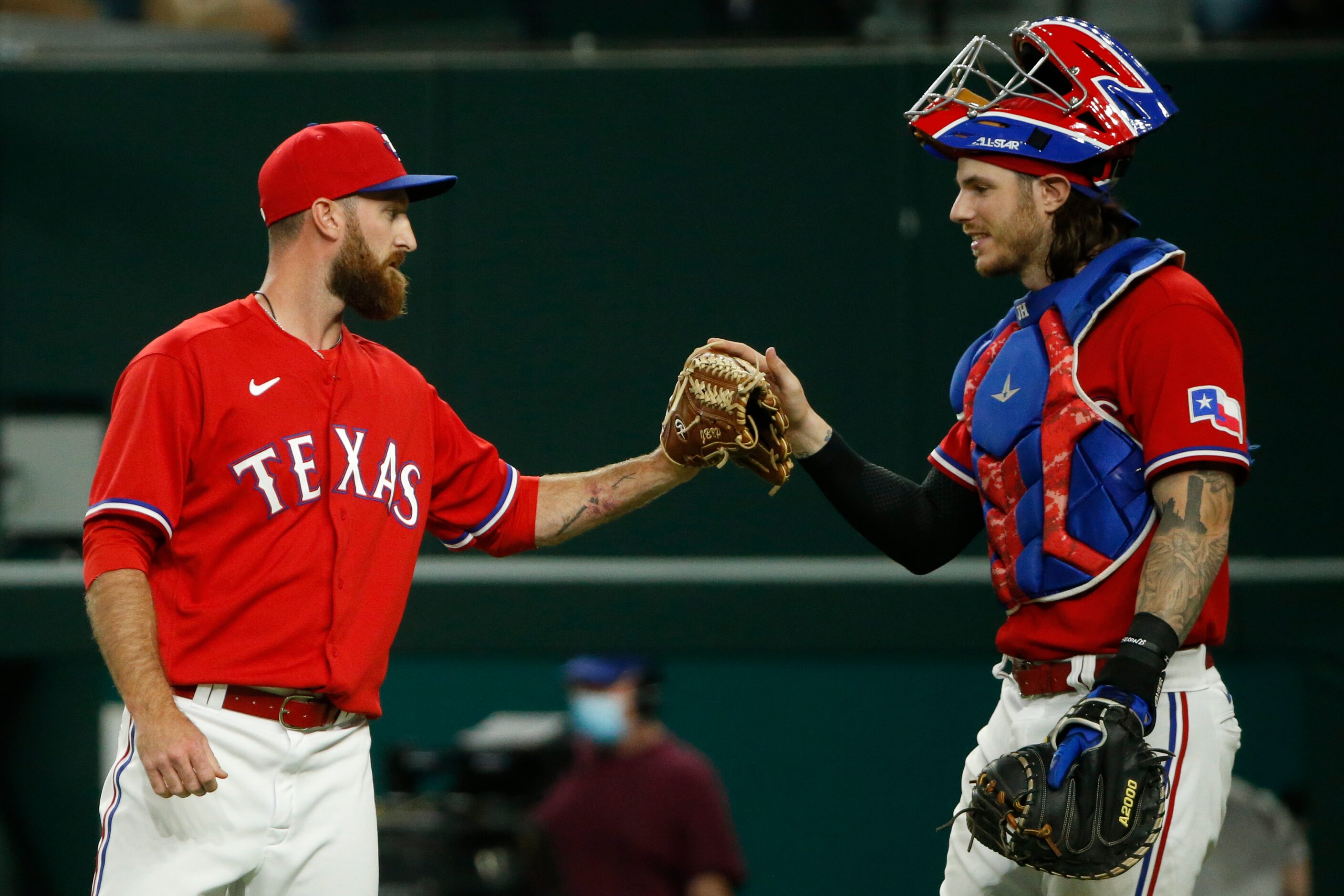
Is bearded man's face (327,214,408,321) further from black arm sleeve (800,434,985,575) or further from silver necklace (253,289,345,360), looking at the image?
black arm sleeve (800,434,985,575)

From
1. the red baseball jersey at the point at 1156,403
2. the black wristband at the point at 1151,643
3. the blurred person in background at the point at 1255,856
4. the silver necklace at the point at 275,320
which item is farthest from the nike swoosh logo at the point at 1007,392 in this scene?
the blurred person in background at the point at 1255,856

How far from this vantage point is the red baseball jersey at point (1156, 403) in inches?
81.0

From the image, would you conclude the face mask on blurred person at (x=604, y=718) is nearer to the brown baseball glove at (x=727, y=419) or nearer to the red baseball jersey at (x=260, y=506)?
the brown baseball glove at (x=727, y=419)

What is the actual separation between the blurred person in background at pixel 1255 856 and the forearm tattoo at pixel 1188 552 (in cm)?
250

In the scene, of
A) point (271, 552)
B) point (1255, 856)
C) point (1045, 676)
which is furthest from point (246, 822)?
point (1255, 856)

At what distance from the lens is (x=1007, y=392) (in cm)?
230

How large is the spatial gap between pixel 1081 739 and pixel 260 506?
1382mm

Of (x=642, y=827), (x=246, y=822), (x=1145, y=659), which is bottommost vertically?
(x=642, y=827)

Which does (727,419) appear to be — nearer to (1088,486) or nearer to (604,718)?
(1088,486)

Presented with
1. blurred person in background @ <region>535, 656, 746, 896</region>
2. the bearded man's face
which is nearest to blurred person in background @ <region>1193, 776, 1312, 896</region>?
blurred person in background @ <region>535, 656, 746, 896</region>

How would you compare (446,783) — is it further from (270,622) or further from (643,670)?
(270,622)

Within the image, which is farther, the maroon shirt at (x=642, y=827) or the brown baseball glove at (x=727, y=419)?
the maroon shirt at (x=642, y=827)

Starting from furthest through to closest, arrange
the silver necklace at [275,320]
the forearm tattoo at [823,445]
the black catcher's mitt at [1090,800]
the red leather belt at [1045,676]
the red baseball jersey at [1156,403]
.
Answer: the forearm tattoo at [823,445] < the silver necklace at [275,320] < the red leather belt at [1045,676] < the red baseball jersey at [1156,403] < the black catcher's mitt at [1090,800]

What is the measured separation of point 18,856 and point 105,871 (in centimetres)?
280
